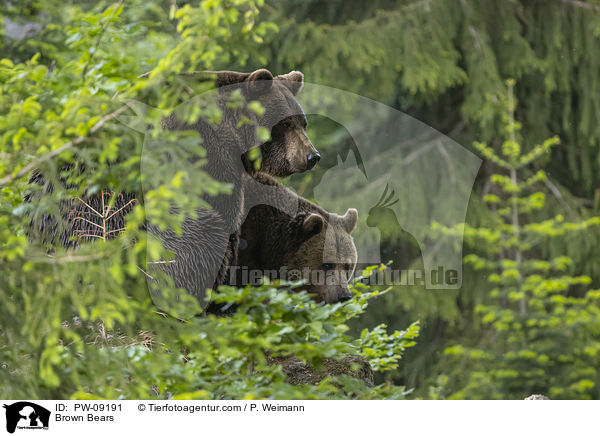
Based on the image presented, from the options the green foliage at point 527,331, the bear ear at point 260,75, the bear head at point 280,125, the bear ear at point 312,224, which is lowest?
the green foliage at point 527,331

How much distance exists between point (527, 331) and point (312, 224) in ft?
11.0

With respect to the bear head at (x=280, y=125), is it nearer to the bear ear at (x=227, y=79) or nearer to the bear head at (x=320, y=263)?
the bear ear at (x=227, y=79)

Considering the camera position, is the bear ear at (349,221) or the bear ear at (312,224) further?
the bear ear at (349,221)

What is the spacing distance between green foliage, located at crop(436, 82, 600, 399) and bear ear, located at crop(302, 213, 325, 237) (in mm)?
2489

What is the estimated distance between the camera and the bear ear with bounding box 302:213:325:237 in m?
2.11

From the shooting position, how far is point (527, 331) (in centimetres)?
490

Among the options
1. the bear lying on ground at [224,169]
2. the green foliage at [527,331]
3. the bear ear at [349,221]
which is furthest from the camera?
the green foliage at [527,331]

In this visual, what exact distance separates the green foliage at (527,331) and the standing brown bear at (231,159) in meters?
2.62

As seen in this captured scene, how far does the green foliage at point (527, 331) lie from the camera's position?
4426mm

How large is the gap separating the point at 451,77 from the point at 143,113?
3.41 meters
